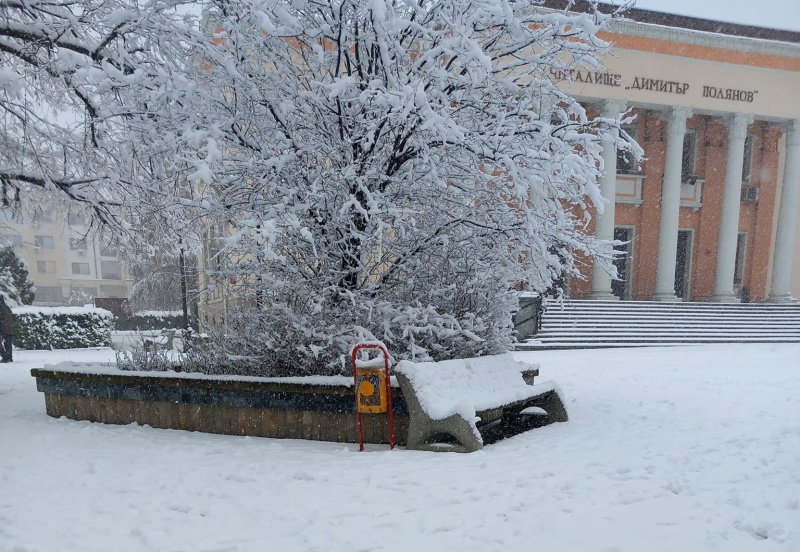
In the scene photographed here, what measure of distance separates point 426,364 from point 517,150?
6.88 feet

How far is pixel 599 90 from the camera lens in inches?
730

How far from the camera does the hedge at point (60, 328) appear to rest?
639 inches

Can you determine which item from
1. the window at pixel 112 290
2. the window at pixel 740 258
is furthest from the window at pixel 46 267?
the window at pixel 740 258

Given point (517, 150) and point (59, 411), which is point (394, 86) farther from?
point (59, 411)

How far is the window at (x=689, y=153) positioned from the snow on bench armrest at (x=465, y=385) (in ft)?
67.9

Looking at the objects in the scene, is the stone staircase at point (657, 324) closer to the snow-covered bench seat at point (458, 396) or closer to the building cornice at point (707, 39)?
the snow-covered bench seat at point (458, 396)

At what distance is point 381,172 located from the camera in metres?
5.41

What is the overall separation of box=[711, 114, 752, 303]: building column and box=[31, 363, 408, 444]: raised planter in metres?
20.0

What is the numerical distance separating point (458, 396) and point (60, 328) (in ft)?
53.4

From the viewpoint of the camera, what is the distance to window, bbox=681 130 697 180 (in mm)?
22344

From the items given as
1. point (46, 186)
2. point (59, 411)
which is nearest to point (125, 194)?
point (46, 186)

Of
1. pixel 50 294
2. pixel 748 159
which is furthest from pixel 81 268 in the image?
pixel 748 159

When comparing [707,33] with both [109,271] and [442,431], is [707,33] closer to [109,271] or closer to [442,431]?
[442,431]

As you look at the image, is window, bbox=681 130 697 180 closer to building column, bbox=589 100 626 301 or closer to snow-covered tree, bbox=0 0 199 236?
building column, bbox=589 100 626 301
